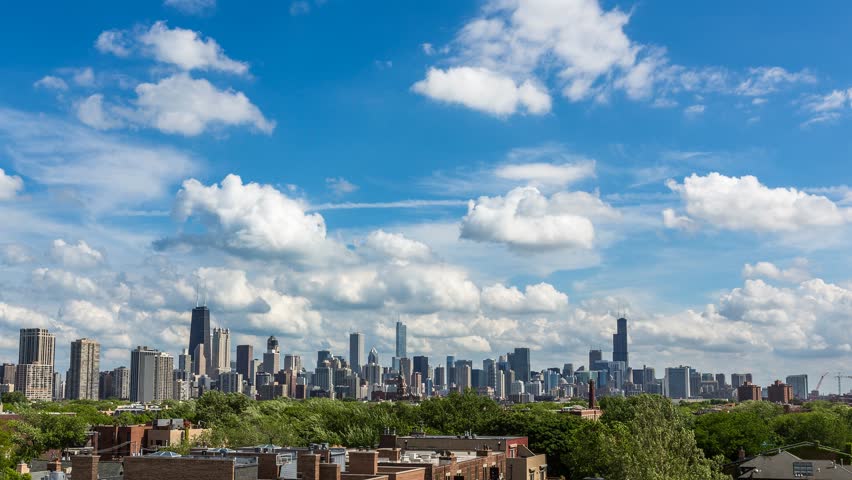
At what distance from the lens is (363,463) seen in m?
58.0

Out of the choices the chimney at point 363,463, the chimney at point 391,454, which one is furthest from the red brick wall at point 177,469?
the chimney at point 391,454

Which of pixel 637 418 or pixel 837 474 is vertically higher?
pixel 637 418

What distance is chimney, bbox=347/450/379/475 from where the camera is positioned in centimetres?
5762

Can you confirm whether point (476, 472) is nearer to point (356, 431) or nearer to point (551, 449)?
point (551, 449)

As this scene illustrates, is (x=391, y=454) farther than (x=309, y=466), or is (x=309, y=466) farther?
(x=391, y=454)

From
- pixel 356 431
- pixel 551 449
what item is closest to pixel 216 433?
pixel 356 431

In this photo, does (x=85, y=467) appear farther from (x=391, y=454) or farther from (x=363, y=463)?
(x=391, y=454)

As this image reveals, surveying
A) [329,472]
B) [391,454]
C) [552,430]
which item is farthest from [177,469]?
[552,430]

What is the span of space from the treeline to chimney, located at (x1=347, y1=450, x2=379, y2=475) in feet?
68.2

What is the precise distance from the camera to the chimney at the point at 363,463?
5762 centimetres

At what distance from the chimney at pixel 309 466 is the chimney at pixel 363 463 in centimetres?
641

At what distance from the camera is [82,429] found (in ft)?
468

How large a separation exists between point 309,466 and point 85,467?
12.3 meters

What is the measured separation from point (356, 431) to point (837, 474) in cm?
6434
